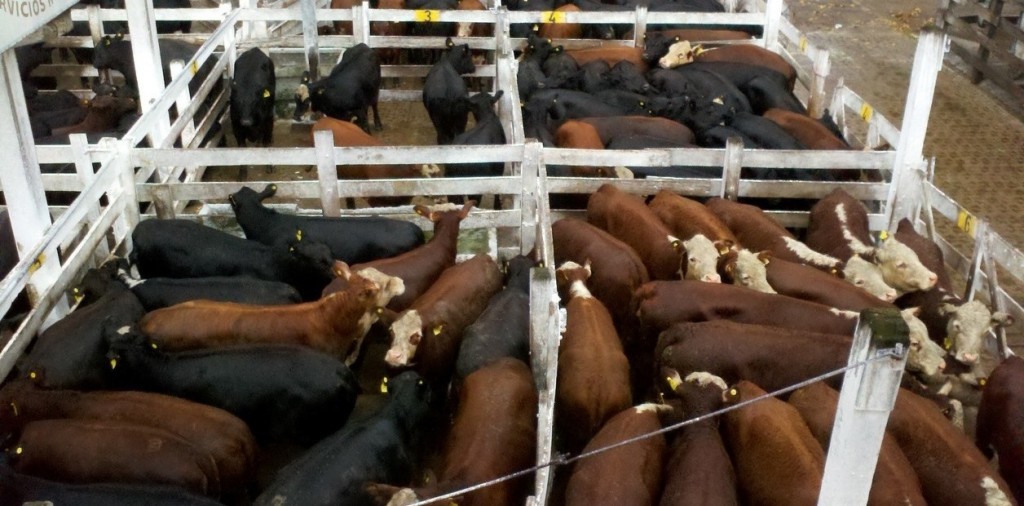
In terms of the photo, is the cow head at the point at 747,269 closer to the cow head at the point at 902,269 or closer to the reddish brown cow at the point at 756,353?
the reddish brown cow at the point at 756,353

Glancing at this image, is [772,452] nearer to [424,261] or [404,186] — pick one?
[424,261]

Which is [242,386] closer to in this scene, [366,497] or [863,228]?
[366,497]

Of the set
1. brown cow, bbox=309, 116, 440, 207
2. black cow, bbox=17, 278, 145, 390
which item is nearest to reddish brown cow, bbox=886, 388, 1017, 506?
brown cow, bbox=309, 116, 440, 207

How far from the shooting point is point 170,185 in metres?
5.88

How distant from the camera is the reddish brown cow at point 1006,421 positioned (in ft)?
13.9

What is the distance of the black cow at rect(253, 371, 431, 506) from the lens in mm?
3709

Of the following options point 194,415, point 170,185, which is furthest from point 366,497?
point 170,185

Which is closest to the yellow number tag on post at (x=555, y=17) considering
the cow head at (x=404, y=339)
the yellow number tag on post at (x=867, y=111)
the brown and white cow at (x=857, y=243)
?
the yellow number tag on post at (x=867, y=111)

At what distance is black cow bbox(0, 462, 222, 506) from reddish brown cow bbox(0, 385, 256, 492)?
36 centimetres

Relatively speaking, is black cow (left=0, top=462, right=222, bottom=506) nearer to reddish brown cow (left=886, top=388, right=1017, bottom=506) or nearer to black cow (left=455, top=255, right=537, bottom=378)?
black cow (left=455, top=255, right=537, bottom=378)

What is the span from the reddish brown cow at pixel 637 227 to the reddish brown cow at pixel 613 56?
12.3ft

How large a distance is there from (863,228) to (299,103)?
5.55m

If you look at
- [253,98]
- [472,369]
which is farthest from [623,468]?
[253,98]

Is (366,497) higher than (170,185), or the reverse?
(170,185)
